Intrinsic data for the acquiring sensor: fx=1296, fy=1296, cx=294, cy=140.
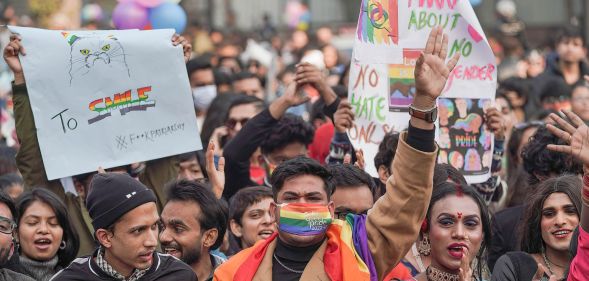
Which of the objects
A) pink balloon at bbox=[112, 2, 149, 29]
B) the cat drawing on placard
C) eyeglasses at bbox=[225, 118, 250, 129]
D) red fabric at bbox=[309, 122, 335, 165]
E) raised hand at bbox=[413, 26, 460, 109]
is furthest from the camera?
pink balloon at bbox=[112, 2, 149, 29]

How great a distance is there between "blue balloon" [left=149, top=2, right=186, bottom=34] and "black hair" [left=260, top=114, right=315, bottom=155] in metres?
2.61

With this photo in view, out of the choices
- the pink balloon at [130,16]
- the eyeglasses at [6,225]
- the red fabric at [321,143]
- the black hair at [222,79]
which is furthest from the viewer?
the black hair at [222,79]

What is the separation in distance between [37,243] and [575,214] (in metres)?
2.80

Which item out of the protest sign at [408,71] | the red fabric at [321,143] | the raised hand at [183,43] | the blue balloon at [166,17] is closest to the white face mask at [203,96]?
the blue balloon at [166,17]

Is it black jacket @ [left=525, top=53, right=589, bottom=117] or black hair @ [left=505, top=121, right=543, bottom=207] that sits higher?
black hair @ [left=505, top=121, right=543, bottom=207]

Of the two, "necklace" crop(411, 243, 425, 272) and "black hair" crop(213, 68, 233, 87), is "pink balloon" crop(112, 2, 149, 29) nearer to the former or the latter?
"black hair" crop(213, 68, 233, 87)

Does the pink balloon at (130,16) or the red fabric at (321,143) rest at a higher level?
the pink balloon at (130,16)

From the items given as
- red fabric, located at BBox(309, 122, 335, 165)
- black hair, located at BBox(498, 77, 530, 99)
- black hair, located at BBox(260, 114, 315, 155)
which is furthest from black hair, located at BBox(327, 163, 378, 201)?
black hair, located at BBox(498, 77, 530, 99)

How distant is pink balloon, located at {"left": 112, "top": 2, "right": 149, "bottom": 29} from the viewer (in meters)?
10.6

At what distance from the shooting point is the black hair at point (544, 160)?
747 centimetres

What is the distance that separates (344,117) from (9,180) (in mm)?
2190

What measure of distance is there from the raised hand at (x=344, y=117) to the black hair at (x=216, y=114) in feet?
6.89

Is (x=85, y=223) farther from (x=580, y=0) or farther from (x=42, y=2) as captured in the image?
(x=580, y=0)

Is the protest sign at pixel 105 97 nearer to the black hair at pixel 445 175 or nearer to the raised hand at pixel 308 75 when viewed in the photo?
the raised hand at pixel 308 75
